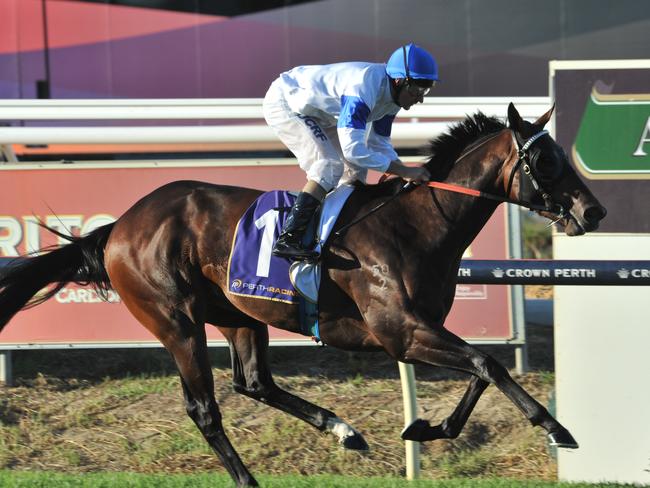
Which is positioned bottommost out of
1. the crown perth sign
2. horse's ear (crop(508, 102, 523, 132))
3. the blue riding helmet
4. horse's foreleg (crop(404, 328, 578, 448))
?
horse's foreleg (crop(404, 328, 578, 448))

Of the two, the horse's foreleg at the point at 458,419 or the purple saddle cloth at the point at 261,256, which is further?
the purple saddle cloth at the point at 261,256

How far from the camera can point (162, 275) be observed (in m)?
4.84

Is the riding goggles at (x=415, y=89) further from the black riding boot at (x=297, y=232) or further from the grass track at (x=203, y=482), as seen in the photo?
the grass track at (x=203, y=482)

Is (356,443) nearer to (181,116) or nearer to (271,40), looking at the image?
(181,116)

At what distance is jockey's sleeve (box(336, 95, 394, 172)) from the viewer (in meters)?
4.33

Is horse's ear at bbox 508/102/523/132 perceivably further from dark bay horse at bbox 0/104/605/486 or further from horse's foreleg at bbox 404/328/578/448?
horse's foreleg at bbox 404/328/578/448

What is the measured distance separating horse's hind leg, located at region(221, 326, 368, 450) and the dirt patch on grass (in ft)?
2.91

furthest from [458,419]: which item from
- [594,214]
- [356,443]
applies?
[594,214]

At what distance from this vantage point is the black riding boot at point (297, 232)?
449 cm

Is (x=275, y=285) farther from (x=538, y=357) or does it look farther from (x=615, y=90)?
(x=538, y=357)

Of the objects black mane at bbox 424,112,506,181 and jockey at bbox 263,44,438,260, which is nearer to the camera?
jockey at bbox 263,44,438,260

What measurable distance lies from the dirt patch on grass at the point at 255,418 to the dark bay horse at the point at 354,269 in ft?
3.18

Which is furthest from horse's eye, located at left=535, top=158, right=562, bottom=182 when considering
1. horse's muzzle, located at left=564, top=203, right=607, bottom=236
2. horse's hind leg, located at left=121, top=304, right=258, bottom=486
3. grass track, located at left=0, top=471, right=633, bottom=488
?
horse's hind leg, located at left=121, top=304, right=258, bottom=486

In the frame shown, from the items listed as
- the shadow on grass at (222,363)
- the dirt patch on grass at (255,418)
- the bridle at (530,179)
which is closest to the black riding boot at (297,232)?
the bridle at (530,179)
